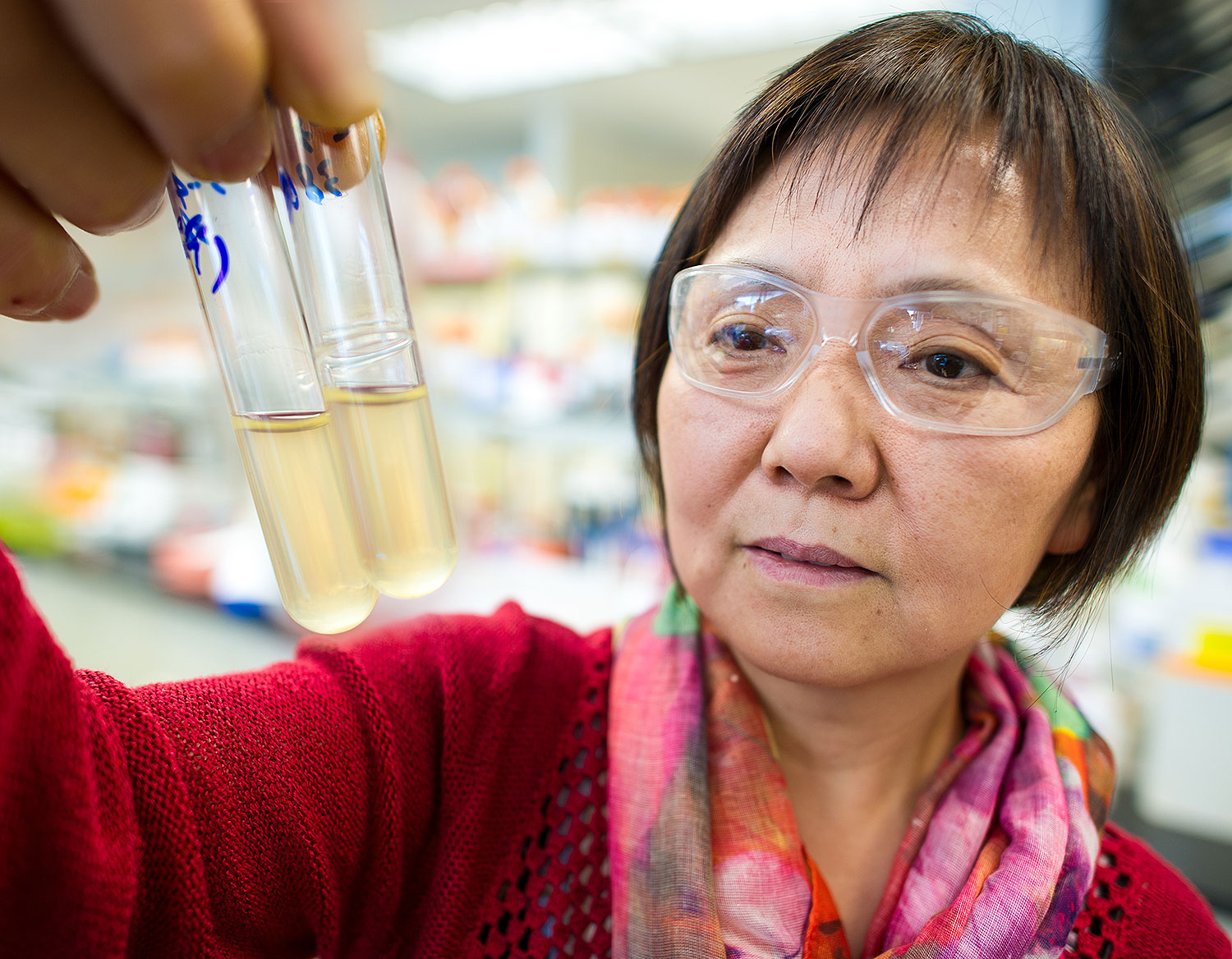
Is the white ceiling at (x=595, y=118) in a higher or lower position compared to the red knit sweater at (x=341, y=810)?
higher

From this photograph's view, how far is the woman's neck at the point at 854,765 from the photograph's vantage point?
0.95 meters

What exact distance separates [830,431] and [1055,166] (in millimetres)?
383

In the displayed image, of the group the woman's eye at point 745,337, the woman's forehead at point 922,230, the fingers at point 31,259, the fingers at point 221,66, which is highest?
the fingers at point 221,66

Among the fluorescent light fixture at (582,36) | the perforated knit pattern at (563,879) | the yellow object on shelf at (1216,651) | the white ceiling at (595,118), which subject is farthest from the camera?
the white ceiling at (595,118)

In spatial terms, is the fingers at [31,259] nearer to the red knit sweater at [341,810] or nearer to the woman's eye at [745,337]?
the red knit sweater at [341,810]

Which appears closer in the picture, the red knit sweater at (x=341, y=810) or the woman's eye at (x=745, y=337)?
the red knit sweater at (x=341, y=810)

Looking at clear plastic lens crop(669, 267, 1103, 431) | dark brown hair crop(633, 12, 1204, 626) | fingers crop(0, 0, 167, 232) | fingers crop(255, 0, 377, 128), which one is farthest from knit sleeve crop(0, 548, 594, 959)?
dark brown hair crop(633, 12, 1204, 626)

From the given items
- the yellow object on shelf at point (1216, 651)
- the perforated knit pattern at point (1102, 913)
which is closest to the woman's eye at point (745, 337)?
the perforated knit pattern at point (1102, 913)

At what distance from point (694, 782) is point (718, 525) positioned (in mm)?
303

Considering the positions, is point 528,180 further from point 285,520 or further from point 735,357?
point 285,520

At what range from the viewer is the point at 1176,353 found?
91 cm

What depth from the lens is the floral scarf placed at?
82cm

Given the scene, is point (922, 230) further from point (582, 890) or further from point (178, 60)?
point (582, 890)

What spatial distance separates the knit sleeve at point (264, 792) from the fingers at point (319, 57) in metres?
0.36
